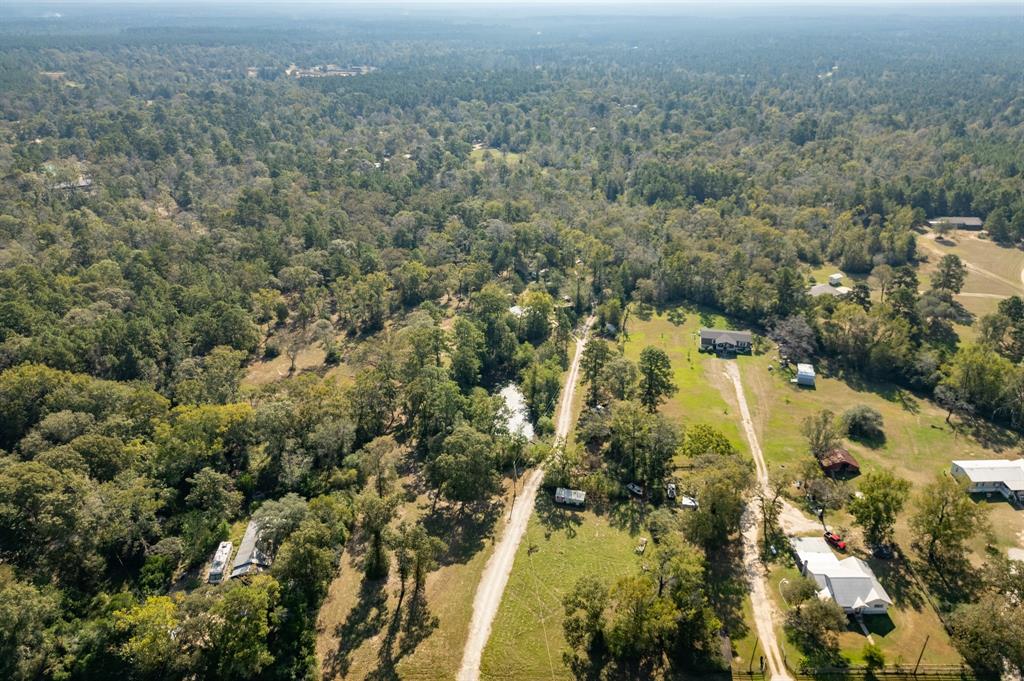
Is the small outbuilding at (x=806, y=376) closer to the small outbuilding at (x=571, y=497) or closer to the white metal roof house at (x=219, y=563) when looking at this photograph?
the small outbuilding at (x=571, y=497)

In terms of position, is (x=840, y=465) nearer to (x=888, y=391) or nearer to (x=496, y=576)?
(x=888, y=391)

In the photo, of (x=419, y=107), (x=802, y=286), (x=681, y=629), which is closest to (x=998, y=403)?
(x=802, y=286)

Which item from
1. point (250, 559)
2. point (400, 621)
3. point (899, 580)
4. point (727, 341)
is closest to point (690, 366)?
point (727, 341)

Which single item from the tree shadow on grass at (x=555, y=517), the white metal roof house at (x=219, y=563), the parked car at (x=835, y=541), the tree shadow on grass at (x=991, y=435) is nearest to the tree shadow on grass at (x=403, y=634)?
the tree shadow on grass at (x=555, y=517)

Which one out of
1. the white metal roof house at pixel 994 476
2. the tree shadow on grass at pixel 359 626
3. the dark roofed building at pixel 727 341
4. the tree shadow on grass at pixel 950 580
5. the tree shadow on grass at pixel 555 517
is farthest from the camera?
the dark roofed building at pixel 727 341

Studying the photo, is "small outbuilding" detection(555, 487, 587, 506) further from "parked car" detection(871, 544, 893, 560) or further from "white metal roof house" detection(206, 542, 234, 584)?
"white metal roof house" detection(206, 542, 234, 584)

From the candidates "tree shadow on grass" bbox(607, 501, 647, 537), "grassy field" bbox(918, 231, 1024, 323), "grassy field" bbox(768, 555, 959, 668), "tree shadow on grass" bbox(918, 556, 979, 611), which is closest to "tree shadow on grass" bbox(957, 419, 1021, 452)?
"tree shadow on grass" bbox(918, 556, 979, 611)

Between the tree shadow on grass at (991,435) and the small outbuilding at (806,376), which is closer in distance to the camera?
the tree shadow on grass at (991,435)
